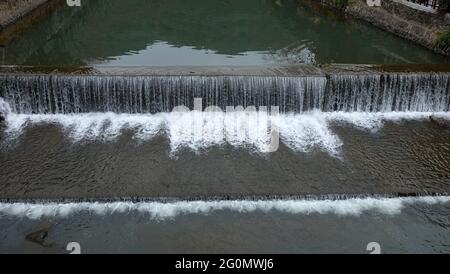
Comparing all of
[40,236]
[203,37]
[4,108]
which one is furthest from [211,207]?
[203,37]

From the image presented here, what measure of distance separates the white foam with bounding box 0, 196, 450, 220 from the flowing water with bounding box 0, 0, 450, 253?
35 mm

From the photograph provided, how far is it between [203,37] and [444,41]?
8188mm

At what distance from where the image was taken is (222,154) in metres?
11.0

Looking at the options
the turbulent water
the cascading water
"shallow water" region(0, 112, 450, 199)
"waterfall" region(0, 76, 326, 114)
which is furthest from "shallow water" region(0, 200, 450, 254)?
"waterfall" region(0, 76, 326, 114)

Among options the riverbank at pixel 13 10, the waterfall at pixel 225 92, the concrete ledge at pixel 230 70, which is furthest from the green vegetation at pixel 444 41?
the riverbank at pixel 13 10

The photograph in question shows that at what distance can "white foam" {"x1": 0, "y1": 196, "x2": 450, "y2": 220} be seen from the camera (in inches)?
364

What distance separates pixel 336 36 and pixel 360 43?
43.7 inches

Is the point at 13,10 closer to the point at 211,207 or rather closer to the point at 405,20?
the point at 211,207

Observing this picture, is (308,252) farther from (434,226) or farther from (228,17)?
(228,17)

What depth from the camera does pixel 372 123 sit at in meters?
12.6

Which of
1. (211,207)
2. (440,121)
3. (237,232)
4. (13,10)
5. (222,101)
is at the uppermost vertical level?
(13,10)

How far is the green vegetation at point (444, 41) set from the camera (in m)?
15.6

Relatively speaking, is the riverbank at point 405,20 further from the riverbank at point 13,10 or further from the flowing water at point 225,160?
the riverbank at point 13,10

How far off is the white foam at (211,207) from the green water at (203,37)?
642cm
